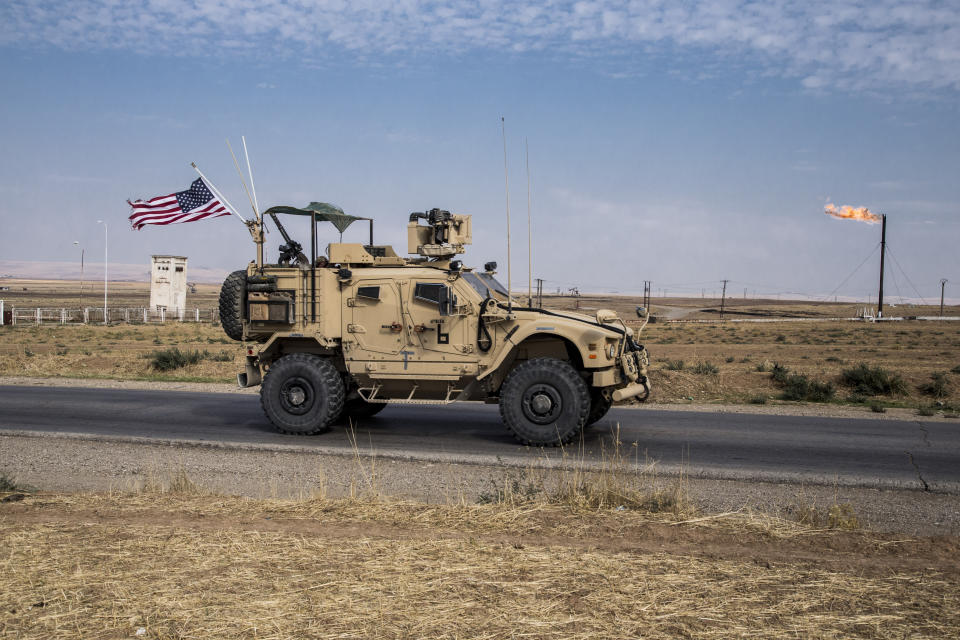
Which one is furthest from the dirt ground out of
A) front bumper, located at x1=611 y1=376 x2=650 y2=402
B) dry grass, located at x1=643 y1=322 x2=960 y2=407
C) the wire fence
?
the wire fence

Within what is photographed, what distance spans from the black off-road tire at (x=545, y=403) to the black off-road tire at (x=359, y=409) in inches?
115

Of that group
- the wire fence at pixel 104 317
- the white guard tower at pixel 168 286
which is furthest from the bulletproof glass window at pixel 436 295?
the white guard tower at pixel 168 286

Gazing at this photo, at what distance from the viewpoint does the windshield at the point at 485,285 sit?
11.4 meters

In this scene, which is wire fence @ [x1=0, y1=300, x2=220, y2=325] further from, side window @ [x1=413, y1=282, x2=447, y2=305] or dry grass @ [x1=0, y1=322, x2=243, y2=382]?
side window @ [x1=413, y1=282, x2=447, y2=305]

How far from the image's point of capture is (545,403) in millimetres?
10461

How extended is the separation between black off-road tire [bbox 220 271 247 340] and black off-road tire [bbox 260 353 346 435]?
0.90m

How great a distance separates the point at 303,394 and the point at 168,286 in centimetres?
4676

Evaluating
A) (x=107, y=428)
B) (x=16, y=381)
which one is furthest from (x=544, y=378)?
(x=16, y=381)

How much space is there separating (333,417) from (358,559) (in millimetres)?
5939

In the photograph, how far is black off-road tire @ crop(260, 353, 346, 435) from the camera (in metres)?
11.3

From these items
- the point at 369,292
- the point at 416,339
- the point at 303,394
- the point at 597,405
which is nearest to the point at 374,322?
the point at 369,292

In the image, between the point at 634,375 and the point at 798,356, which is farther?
the point at 798,356

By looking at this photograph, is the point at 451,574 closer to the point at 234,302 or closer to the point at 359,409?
the point at 234,302

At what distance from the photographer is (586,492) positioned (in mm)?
7352
